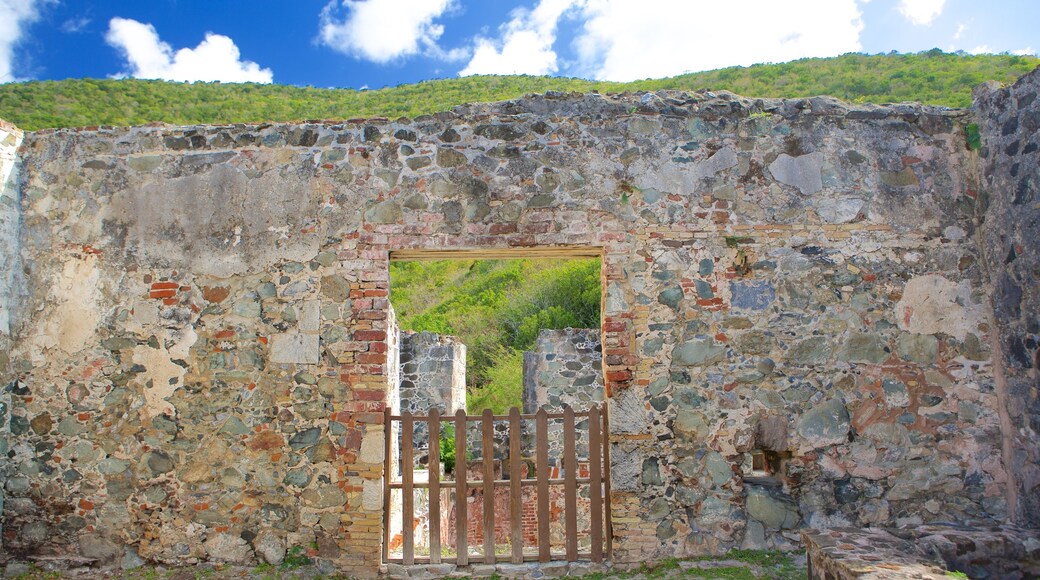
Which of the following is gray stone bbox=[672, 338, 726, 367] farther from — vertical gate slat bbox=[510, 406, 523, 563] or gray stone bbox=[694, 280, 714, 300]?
vertical gate slat bbox=[510, 406, 523, 563]

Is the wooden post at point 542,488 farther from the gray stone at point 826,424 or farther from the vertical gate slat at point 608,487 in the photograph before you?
the gray stone at point 826,424

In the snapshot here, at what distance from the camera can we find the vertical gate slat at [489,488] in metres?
5.09

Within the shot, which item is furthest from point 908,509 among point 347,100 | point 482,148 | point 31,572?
point 347,100

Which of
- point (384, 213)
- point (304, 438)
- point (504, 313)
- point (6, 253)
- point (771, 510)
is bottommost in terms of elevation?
point (771, 510)

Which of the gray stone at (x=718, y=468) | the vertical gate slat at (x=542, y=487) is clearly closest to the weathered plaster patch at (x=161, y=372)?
the vertical gate slat at (x=542, y=487)

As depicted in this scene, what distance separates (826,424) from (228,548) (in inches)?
168

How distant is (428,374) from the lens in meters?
11.0

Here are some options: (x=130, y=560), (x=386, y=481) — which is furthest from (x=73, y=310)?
(x=386, y=481)

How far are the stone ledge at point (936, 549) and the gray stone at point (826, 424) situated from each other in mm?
767

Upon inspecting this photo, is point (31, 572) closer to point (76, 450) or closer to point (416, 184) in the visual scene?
point (76, 450)

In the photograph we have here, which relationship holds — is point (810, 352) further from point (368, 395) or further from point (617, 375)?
point (368, 395)

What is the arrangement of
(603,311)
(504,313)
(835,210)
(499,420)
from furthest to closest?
(504,313) < (499,420) < (835,210) < (603,311)

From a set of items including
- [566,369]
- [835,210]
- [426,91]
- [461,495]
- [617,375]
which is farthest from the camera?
[426,91]

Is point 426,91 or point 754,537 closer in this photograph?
point 754,537
